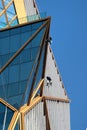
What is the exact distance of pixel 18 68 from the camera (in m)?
49.8

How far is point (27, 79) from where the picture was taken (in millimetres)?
49062

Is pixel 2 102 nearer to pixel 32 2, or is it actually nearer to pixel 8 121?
pixel 8 121

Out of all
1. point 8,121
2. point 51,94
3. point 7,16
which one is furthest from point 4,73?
point 7,16

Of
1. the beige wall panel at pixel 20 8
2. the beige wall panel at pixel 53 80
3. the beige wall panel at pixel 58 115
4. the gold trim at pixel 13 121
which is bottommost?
the gold trim at pixel 13 121

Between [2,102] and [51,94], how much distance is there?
39.0ft

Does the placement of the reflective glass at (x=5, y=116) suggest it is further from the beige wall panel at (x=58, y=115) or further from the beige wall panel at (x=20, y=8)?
the beige wall panel at (x=20, y=8)

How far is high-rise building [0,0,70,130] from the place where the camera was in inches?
1849

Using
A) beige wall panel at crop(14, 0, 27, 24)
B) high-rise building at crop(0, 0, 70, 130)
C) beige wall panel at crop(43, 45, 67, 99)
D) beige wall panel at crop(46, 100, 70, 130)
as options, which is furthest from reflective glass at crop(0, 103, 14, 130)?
beige wall panel at crop(14, 0, 27, 24)

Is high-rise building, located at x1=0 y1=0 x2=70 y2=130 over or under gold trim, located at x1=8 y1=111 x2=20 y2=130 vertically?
over

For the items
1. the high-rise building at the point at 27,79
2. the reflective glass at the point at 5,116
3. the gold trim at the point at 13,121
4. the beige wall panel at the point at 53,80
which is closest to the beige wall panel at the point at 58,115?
the high-rise building at the point at 27,79

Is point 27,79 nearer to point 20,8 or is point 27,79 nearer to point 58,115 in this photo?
point 58,115

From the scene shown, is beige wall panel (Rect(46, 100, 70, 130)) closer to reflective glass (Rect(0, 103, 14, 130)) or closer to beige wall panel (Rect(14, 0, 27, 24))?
reflective glass (Rect(0, 103, 14, 130))

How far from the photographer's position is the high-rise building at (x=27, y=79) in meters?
47.0

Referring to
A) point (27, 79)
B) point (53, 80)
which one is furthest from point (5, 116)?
point (53, 80)
